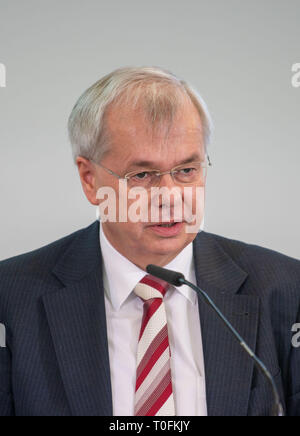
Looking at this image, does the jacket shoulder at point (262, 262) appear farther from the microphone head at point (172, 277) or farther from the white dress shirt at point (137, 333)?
the microphone head at point (172, 277)

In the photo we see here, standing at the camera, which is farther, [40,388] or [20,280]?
[20,280]

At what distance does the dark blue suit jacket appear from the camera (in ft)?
5.29

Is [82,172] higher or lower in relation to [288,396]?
higher

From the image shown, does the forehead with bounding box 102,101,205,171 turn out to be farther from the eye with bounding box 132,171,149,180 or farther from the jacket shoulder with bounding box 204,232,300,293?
the jacket shoulder with bounding box 204,232,300,293

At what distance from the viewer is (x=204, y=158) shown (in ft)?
5.74

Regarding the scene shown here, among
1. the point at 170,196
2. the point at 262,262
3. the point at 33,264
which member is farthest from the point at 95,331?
the point at 262,262

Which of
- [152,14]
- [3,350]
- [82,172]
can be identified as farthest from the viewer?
[152,14]

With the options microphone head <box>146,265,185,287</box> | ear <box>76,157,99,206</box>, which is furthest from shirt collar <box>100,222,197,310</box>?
microphone head <box>146,265,185,287</box>

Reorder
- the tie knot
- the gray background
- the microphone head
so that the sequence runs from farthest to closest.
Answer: the gray background, the tie knot, the microphone head

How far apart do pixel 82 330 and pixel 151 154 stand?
490 mm

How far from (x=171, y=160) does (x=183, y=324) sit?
1.45ft

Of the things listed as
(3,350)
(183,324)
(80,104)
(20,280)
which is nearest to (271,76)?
(80,104)

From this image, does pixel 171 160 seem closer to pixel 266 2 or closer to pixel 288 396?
pixel 288 396
